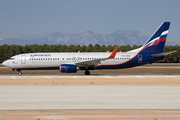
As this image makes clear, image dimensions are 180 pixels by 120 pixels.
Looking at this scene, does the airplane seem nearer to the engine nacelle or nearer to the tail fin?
the tail fin

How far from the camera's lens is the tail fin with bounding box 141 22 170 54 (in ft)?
126

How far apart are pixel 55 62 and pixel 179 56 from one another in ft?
278

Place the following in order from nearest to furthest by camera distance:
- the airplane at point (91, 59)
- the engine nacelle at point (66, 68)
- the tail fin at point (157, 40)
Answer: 1. the engine nacelle at point (66, 68)
2. the airplane at point (91, 59)
3. the tail fin at point (157, 40)

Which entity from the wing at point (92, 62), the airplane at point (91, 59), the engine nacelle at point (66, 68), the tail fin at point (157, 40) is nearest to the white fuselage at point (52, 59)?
the airplane at point (91, 59)

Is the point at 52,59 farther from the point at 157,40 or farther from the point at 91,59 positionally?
the point at 157,40

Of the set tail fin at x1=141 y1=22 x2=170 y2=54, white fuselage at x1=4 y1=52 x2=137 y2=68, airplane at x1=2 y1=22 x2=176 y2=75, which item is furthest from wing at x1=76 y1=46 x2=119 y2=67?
tail fin at x1=141 y1=22 x2=170 y2=54

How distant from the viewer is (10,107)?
12961 mm

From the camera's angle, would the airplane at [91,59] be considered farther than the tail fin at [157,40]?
No

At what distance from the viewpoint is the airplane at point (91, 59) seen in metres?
37.1

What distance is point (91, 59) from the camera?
1495 inches

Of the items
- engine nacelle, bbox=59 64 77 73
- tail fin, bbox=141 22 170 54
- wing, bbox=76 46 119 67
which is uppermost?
tail fin, bbox=141 22 170 54

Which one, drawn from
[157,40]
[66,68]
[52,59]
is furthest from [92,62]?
[157,40]

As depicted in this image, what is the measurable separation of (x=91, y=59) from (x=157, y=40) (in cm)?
1185

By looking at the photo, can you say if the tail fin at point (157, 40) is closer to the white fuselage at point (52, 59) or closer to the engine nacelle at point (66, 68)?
the white fuselage at point (52, 59)
